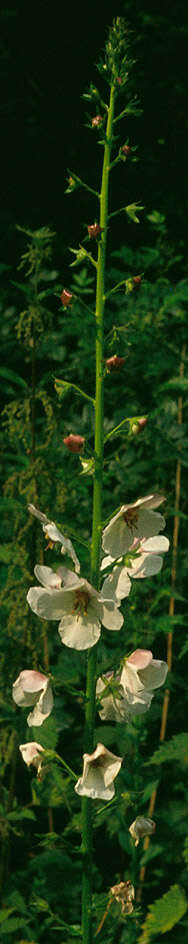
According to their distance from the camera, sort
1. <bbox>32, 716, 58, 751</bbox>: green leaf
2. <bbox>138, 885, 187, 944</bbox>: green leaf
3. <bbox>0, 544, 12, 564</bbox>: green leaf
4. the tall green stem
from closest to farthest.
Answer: the tall green stem, <bbox>32, 716, 58, 751</bbox>: green leaf, <bbox>138, 885, 187, 944</bbox>: green leaf, <bbox>0, 544, 12, 564</bbox>: green leaf

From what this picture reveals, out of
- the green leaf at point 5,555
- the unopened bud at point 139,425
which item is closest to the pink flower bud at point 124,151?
the unopened bud at point 139,425

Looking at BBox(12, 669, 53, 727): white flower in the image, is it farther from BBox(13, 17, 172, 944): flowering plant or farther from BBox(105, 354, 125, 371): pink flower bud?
BBox(105, 354, 125, 371): pink flower bud

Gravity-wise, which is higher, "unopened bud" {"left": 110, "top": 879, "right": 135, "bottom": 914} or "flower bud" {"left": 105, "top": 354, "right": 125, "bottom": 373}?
"flower bud" {"left": 105, "top": 354, "right": 125, "bottom": 373}

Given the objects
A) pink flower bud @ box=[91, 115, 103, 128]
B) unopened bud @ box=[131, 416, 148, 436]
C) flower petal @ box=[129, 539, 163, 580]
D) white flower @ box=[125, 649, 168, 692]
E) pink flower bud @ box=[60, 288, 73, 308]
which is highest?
pink flower bud @ box=[91, 115, 103, 128]

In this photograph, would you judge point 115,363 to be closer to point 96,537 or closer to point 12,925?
point 96,537

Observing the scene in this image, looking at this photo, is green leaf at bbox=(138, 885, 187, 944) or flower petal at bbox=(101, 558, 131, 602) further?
green leaf at bbox=(138, 885, 187, 944)

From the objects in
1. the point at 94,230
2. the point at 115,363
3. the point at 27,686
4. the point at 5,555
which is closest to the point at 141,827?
the point at 27,686

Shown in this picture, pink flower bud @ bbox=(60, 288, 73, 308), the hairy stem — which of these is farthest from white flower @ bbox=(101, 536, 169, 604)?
the hairy stem
